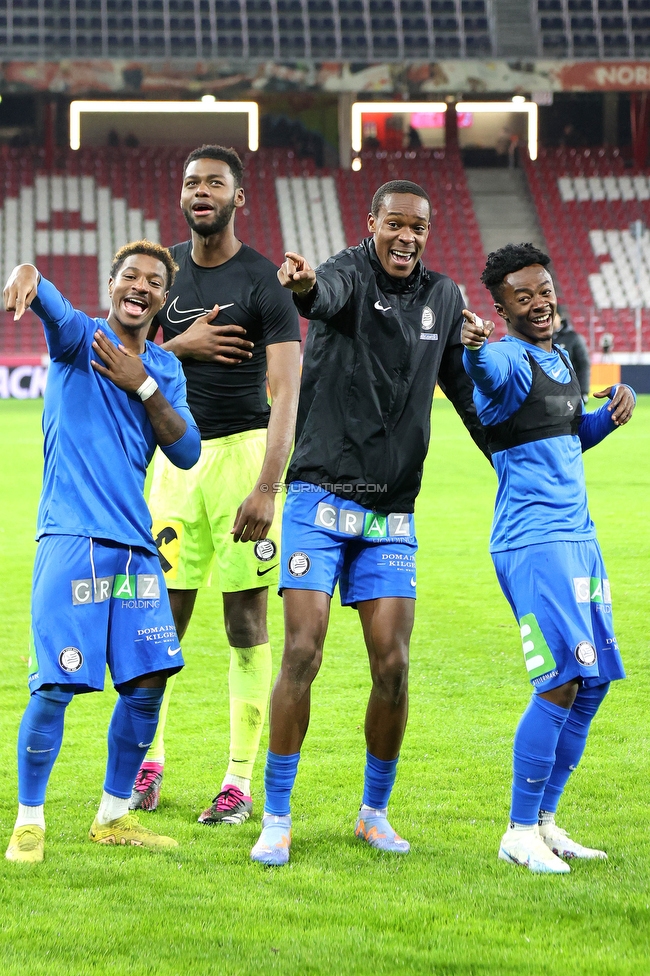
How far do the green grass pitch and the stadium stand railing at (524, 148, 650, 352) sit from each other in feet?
76.3

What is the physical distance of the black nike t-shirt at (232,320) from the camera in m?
4.50

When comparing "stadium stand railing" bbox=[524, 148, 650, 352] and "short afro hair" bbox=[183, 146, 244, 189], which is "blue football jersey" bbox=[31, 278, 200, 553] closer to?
"short afro hair" bbox=[183, 146, 244, 189]

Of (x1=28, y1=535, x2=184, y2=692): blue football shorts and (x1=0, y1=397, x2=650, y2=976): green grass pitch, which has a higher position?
(x1=28, y1=535, x2=184, y2=692): blue football shorts

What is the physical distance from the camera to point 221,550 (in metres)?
4.55

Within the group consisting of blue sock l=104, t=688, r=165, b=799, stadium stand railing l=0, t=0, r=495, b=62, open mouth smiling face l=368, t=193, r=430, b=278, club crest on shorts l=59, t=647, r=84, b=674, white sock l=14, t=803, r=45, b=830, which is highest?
stadium stand railing l=0, t=0, r=495, b=62

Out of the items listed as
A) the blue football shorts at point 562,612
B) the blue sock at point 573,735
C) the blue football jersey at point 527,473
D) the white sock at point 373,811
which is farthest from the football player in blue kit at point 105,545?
the blue sock at point 573,735

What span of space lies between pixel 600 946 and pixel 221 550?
206cm

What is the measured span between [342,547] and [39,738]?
44.2 inches

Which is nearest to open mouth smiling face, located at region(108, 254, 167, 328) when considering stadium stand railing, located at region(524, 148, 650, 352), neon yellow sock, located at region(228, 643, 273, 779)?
neon yellow sock, located at region(228, 643, 273, 779)

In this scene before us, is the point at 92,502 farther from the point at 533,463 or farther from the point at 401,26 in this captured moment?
the point at 401,26

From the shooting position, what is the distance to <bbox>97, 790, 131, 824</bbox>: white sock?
3.93 metres

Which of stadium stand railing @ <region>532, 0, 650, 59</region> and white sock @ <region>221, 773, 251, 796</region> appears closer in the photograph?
white sock @ <region>221, 773, 251, 796</region>

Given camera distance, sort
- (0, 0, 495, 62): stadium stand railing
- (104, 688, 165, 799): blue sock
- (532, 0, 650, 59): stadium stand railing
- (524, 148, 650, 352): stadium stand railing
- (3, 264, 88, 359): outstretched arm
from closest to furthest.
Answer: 1. (3, 264, 88, 359): outstretched arm
2. (104, 688, 165, 799): blue sock
3. (524, 148, 650, 352): stadium stand railing
4. (0, 0, 495, 62): stadium stand railing
5. (532, 0, 650, 59): stadium stand railing

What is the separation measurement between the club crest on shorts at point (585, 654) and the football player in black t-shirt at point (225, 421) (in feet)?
4.24
